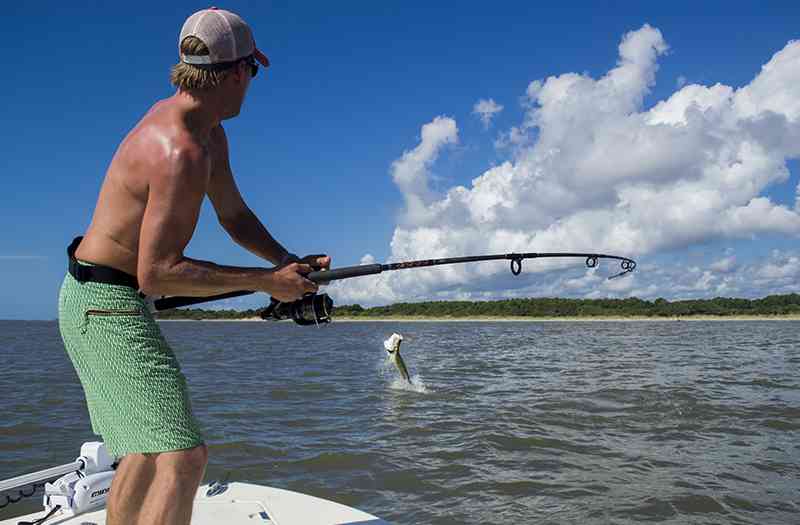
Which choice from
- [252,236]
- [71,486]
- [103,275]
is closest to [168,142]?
[103,275]

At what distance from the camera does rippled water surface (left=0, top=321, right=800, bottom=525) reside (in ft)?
19.6

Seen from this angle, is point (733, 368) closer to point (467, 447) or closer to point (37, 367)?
point (467, 447)

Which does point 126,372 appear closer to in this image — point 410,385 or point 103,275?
point 103,275

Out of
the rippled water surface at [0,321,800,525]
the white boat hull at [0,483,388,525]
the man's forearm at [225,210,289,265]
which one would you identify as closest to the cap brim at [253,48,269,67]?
the man's forearm at [225,210,289,265]

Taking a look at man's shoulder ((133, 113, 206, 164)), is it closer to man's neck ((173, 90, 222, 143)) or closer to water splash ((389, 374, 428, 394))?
man's neck ((173, 90, 222, 143))

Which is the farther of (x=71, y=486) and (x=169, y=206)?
(x=71, y=486)

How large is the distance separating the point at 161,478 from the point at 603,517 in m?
4.17

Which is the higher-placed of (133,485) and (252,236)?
(252,236)

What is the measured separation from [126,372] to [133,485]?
496 millimetres

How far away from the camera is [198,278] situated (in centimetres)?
264

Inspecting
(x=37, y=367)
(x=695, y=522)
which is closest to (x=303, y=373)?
(x=37, y=367)

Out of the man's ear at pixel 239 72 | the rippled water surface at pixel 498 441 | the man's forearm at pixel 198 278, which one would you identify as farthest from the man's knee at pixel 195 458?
the rippled water surface at pixel 498 441

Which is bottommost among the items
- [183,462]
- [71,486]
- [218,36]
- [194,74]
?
[71,486]

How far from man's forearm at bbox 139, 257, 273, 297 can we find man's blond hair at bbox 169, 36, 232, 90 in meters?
0.78
